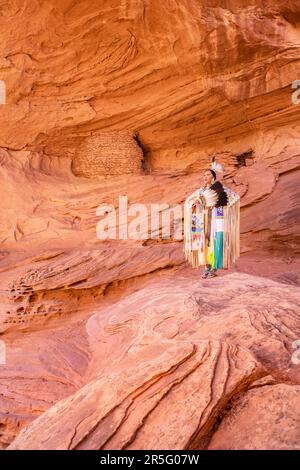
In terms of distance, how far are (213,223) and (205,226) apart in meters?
0.11

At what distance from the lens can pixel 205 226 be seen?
600 cm

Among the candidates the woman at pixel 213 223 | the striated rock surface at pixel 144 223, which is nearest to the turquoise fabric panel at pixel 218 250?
the woman at pixel 213 223

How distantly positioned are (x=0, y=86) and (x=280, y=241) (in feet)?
21.7

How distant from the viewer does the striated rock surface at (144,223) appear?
2.59 meters

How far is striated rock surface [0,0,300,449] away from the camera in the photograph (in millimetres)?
2588

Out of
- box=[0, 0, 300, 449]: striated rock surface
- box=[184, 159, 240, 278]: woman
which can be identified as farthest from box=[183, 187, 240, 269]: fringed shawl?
box=[0, 0, 300, 449]: striated rock surface

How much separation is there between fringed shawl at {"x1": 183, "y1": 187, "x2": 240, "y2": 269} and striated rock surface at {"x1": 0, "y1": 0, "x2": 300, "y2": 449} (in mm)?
519

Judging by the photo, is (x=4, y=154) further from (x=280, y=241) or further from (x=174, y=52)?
(x=280, y=241)

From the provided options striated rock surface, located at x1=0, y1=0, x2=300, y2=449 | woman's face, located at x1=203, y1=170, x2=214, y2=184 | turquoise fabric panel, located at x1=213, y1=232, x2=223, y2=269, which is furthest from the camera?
turquoise fabric panel, located at x1=213, y1=232, x2=223, y2=269

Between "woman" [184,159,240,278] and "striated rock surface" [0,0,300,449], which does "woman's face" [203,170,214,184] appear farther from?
"striated rock surface" [0,0,300,449]

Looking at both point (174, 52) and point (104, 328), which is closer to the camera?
point (104, 328)

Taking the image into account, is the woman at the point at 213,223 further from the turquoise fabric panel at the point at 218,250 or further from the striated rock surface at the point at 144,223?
the striated rock surface at the point at 144,223
